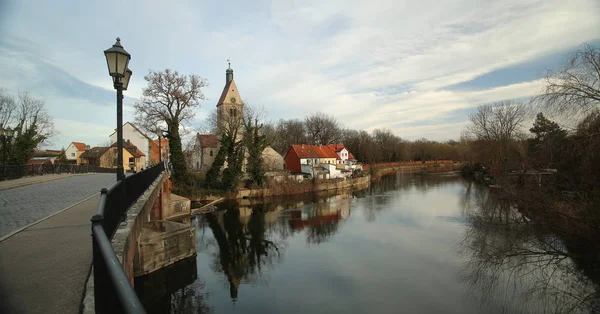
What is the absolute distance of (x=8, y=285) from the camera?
155 inches

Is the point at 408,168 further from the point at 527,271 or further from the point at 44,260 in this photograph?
the point at 44,260

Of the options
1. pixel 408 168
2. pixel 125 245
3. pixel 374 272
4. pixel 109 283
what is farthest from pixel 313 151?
pixel 109 283

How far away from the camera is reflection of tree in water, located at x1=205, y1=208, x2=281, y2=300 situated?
14.4m

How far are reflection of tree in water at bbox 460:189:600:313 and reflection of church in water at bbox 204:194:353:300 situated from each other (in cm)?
831

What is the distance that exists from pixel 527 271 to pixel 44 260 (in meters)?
14.6

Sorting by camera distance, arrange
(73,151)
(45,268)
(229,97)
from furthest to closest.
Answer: (73,151) < (229,97) < (45,268)

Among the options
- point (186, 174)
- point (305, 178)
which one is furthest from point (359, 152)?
point (186, 174)

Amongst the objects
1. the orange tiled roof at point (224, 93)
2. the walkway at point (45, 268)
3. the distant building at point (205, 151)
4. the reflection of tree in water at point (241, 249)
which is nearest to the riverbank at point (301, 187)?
the reflection of tree in water at point (241, 249)

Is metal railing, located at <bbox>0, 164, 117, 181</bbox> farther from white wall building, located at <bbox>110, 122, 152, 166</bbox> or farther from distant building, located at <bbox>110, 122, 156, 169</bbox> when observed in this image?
white wall building, located at <bbox>110, 122, 152, 166</bbox>

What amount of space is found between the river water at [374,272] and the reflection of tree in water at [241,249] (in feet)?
0.18

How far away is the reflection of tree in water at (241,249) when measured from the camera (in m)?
14.4

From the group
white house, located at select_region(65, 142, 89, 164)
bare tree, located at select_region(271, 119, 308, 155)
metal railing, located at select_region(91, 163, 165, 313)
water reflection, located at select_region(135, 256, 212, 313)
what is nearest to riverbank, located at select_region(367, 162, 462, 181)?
bare tree, located at select_region(271, 119, 308, 155)

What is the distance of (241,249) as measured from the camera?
59.3 feet

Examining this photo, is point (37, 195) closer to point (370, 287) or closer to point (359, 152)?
point (370, 287)
